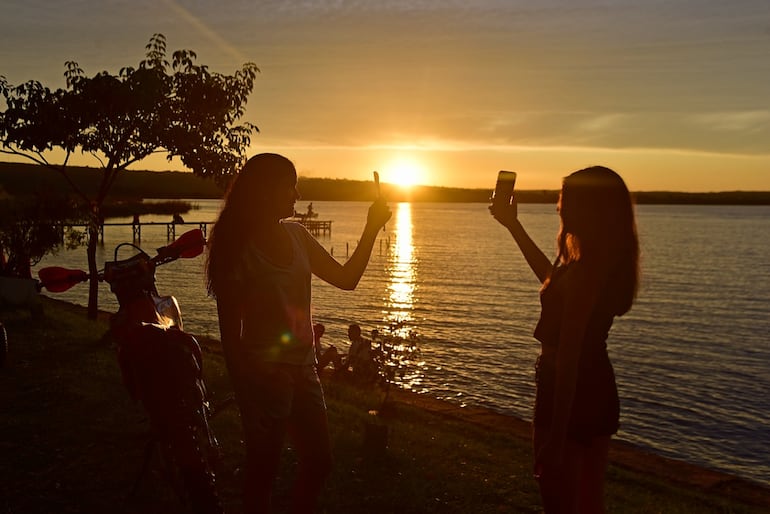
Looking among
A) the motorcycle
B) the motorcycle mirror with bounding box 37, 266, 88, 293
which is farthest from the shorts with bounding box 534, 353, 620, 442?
the motorcycle mirror with bounding box 37, 266, 88, 293

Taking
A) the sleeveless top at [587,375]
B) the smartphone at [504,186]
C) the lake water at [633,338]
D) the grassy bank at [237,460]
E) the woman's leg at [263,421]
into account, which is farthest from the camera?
the lake water at [633,338]

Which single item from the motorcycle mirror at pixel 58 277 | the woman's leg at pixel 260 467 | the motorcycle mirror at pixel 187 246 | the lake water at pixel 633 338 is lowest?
the lake water at pixel 633 338

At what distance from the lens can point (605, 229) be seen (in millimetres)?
3084

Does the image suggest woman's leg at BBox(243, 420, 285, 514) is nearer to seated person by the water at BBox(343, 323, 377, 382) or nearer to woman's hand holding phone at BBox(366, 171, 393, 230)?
woman's hand holding phone at BBox(366, 171, 393, 230)

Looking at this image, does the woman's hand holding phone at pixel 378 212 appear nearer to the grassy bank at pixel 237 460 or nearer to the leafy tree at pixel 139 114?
the grassy bank at pixel 237 460

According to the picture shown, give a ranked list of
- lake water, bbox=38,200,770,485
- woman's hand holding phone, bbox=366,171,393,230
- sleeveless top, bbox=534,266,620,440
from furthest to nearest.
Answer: lake water, bbox=38,200,770,485 → woman's hand holding phone, bbox=366,171,393,230 → sleeveless top, bbox=534,266,620,440

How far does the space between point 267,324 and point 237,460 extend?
3.73m

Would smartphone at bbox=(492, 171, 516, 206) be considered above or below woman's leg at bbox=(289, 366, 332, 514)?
above

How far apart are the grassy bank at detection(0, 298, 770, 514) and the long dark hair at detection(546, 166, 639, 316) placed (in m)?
3.30

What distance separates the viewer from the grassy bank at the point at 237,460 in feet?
18.3

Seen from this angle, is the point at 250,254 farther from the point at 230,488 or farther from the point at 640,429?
the point at 640,429

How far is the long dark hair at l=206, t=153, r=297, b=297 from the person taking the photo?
330 cm

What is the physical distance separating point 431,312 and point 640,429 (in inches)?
750

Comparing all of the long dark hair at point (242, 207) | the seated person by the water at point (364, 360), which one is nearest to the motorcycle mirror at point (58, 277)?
the long dark hair at point (242, 207)
